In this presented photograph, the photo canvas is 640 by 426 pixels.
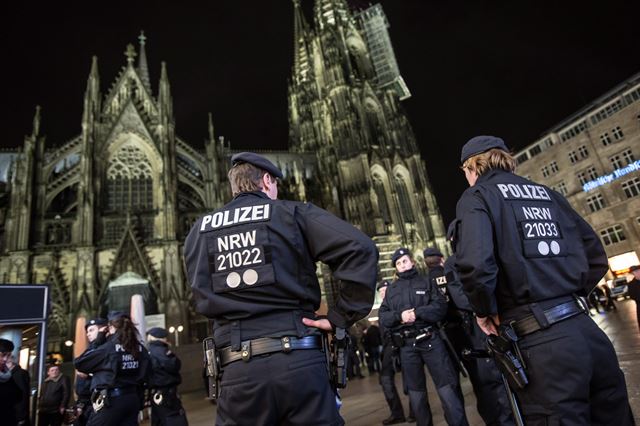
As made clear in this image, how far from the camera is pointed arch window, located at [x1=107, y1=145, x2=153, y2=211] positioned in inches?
1039

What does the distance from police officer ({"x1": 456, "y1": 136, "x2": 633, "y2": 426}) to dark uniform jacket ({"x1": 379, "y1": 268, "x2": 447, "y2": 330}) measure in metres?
1.98

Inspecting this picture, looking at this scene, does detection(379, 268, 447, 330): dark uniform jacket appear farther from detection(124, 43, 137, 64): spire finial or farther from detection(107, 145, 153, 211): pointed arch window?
detection(124, 43, 137, 64): spire finial

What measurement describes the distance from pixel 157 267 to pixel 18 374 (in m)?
19.7

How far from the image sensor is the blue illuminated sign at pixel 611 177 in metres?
27.0

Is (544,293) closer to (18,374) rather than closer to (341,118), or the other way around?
(18,374)

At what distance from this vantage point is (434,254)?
17.4 ft

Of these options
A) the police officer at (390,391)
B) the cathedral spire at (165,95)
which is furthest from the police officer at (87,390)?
the cathedral spire at (165,95)

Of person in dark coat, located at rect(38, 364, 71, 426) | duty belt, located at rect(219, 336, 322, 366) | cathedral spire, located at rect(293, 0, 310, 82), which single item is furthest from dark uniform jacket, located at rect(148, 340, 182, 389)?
cathedral spire, located at rect(293, 0, 310, 82)

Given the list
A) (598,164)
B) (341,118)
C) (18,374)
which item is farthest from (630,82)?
(18,374)

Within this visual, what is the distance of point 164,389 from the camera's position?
17.2 ft

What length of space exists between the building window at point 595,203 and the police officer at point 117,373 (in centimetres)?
3481

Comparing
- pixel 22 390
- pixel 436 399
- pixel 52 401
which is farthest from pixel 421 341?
pixel 52 401

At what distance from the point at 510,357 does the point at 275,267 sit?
Result: 4.26ft

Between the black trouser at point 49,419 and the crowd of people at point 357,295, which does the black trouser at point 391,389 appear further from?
the black trouser at point 49,419
